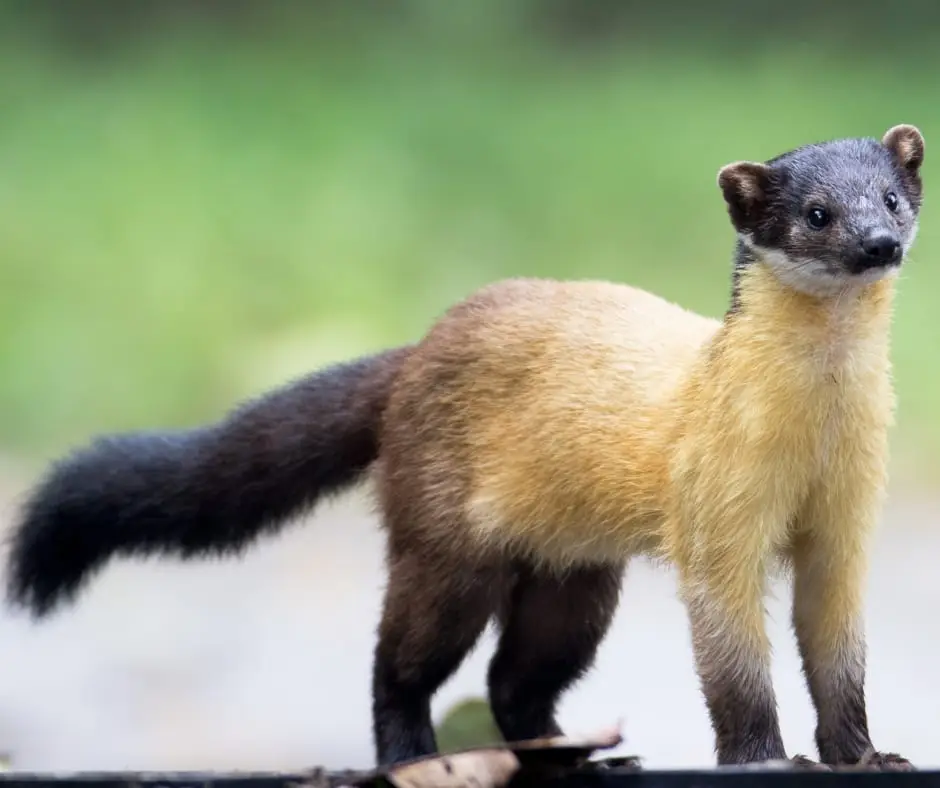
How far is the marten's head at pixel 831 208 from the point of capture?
1917 millimetres

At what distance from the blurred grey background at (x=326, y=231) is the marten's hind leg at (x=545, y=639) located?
0.66 meters

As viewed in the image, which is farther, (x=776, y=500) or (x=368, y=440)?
(x=368, y=440)

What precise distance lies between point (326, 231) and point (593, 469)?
5.28 feet

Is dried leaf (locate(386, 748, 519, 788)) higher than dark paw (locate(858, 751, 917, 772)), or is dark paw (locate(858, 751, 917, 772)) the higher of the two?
dried leaf (locate(386, 748, 519, 788))

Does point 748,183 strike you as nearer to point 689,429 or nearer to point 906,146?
point 906,146

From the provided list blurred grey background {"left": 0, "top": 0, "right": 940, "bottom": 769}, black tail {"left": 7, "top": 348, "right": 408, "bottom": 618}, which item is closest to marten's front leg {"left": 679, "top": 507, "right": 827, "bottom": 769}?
black tail {"left": 7, "top": 348, "right": 408, "bottom": 618}

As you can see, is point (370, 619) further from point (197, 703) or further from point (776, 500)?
point (776, 500)

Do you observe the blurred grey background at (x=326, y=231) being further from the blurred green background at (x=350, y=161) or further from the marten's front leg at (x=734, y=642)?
the marten's front leg at (x=734, y=642)

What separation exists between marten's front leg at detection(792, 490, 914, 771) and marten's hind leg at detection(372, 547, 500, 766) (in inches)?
20.4

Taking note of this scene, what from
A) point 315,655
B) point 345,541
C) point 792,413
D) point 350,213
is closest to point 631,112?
point 350,213

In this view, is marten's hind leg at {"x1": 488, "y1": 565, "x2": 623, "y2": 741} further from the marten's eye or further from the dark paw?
the marten's eye

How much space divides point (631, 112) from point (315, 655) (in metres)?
1.47

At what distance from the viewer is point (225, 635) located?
11.2 ft

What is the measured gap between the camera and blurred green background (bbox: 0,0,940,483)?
140 inches
